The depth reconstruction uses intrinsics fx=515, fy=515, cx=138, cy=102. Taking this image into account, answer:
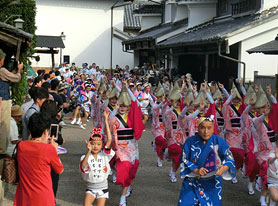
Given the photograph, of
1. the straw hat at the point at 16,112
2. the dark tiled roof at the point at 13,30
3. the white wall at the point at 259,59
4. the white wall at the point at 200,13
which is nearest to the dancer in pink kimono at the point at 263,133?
the straw hat at the point at 16,112

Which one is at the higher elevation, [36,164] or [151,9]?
[151,9]

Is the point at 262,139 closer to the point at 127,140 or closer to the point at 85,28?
the point at 127,140

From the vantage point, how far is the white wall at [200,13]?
84.3 ft

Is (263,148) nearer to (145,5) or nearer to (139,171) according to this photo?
(139,171)

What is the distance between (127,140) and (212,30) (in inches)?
561

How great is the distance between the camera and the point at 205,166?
626cm

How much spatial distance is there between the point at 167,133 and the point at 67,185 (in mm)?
2268

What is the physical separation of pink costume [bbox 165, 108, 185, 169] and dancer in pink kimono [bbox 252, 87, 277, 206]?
6.29 ft

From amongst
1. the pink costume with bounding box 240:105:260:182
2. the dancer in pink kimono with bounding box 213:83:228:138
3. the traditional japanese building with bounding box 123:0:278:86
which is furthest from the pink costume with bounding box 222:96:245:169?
the traditional japanese building with bounding box 123:0:278:86

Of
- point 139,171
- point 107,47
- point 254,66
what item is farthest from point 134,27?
point 139,171

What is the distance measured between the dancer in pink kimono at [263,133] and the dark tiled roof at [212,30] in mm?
9648

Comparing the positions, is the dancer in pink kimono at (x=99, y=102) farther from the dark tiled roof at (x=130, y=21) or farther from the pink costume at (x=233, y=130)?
the dark tiled roof at (x=130, y=21)

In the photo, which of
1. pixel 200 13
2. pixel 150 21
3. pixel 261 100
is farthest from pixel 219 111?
pixel 150 21

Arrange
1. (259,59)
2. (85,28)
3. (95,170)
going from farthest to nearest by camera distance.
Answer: (85,28) → (259,59) → (95,170)
